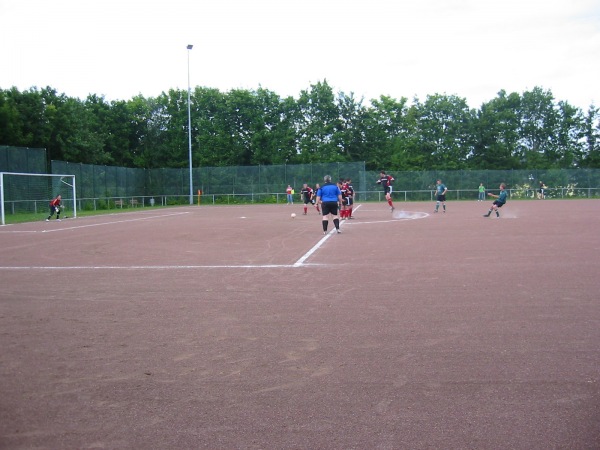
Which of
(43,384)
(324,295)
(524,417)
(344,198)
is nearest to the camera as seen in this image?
(524,417)

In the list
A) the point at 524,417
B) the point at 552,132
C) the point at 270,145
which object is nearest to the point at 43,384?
the point at 524,417

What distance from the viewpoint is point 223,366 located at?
5.16m

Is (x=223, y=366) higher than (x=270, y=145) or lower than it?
lower

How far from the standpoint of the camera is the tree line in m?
64.1

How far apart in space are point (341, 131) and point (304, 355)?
2394 inches

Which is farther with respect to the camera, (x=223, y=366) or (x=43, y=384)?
(x=223, y=366)

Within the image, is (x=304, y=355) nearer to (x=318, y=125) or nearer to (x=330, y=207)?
(x=330, y=207)

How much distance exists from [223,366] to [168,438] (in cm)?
144

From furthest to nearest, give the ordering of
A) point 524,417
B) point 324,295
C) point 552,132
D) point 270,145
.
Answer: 1. point 552,132
2. point 270,145
3. point 324,295
4. point 524,417

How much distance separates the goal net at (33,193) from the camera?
3294 cm

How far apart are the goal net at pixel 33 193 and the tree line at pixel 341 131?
2341cm

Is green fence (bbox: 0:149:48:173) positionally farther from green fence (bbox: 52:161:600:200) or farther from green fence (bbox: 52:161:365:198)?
green fence (bbox: 52:161:600:200)

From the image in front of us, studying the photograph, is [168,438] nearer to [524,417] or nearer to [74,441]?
[74,441]

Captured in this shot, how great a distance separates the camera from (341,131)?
213 ft
